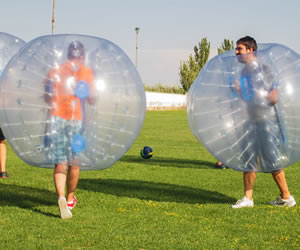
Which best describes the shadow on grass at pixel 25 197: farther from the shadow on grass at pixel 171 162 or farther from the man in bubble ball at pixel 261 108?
the shadow on grass at pixel 171 162

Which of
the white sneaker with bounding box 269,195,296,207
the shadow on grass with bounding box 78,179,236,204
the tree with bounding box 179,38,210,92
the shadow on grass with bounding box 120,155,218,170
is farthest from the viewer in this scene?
the tree with bounding box 179,38,210,92

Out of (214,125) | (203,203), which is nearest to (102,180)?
(203,203)

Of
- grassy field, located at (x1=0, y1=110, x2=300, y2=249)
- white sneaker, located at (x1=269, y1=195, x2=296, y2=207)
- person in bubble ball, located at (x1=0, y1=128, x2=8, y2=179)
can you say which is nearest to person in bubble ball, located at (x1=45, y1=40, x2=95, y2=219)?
grassy field, located at (x1=0, y1=110, x2=300, y2=249)

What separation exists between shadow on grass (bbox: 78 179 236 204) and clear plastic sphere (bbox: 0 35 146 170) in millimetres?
1660

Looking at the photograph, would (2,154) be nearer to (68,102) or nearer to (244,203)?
(68,102)

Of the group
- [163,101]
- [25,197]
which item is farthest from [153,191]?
[163,101]

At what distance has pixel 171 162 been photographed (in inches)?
424

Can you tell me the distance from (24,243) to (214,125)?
2.41 m

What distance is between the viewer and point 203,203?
634cm

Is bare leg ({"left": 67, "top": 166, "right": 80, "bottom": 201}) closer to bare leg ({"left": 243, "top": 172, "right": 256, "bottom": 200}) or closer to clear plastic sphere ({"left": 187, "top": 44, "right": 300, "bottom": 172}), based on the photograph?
clear plastic sphere ({"left": 187, "top": 44, "right": 300, "bottom": 172})

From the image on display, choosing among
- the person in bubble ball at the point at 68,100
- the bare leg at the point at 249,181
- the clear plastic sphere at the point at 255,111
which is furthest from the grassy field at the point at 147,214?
the person in bubble ball at the point at 68,100

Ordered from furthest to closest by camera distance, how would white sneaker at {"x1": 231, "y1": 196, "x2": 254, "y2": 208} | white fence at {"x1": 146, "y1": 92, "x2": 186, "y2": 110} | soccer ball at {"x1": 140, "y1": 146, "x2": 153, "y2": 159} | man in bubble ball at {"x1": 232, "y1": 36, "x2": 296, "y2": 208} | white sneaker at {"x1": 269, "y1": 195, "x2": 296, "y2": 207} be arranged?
white fence at {"x1": 146, "y1": 92, "x2": 186, "y2": 110}, soccer ball at {"x1": 140, "y1": 146, "x2": 153, "y2": 159}, white sneaker at {"x1": 269, "y1": 195, "x2": 296, "y2": 207}, white sneaker at {"x1": 231, "y1": 196, "x2": 254, "y2": 208}, man in bubble ball at {"x1": 232, "y1": 36, "x2": 296, "y2": 208}

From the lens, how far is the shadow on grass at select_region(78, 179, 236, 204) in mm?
6668

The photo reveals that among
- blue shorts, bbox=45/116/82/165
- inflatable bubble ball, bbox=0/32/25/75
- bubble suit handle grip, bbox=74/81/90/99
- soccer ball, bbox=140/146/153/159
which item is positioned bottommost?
soccer ball, bbox=140/146/153/159
